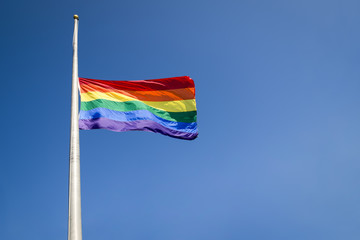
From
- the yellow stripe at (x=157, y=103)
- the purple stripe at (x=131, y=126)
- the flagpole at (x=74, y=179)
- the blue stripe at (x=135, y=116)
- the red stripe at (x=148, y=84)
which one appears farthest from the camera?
the red stripe at (x=148, y=84)

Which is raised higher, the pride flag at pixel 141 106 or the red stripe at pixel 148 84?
the red stripe at pixel 148 84

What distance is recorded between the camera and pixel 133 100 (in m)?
15.0

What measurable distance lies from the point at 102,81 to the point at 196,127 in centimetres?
445

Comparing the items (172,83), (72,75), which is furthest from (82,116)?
(172,83)

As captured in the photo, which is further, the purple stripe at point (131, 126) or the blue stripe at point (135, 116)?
the blue stripe at point (135, 116)

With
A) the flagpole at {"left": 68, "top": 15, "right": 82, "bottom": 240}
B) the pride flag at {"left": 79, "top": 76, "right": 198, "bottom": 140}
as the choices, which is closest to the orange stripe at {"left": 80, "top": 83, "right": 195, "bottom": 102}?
the pride flag at {"left": 79, "top": 76, "right": 198, "bottom": 140}

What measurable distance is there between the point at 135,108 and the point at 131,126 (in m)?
1.00

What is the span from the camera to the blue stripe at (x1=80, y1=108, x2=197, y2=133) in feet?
43.1

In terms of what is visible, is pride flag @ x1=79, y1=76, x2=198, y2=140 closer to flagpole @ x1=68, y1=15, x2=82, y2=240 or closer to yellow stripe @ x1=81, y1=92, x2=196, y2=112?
yellow stripe @ x1=81, y1=92, x2=196, y2=112

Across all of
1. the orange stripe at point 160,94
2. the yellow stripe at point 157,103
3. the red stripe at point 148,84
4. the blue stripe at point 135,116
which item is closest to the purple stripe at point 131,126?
the blue stripe at point 135,116

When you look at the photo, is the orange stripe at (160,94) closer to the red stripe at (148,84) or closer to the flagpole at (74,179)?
the red stripe at (148,84)

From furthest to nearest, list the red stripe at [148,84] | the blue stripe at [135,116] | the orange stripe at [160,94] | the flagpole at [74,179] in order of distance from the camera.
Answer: the orange stripe at [160,94]
the red stripe at [148,84]
the blue stripe at [135,116]
the flagpole at [74,179]

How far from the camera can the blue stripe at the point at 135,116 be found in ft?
43.1

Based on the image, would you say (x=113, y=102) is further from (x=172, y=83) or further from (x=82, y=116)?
(x=172, y=83)
